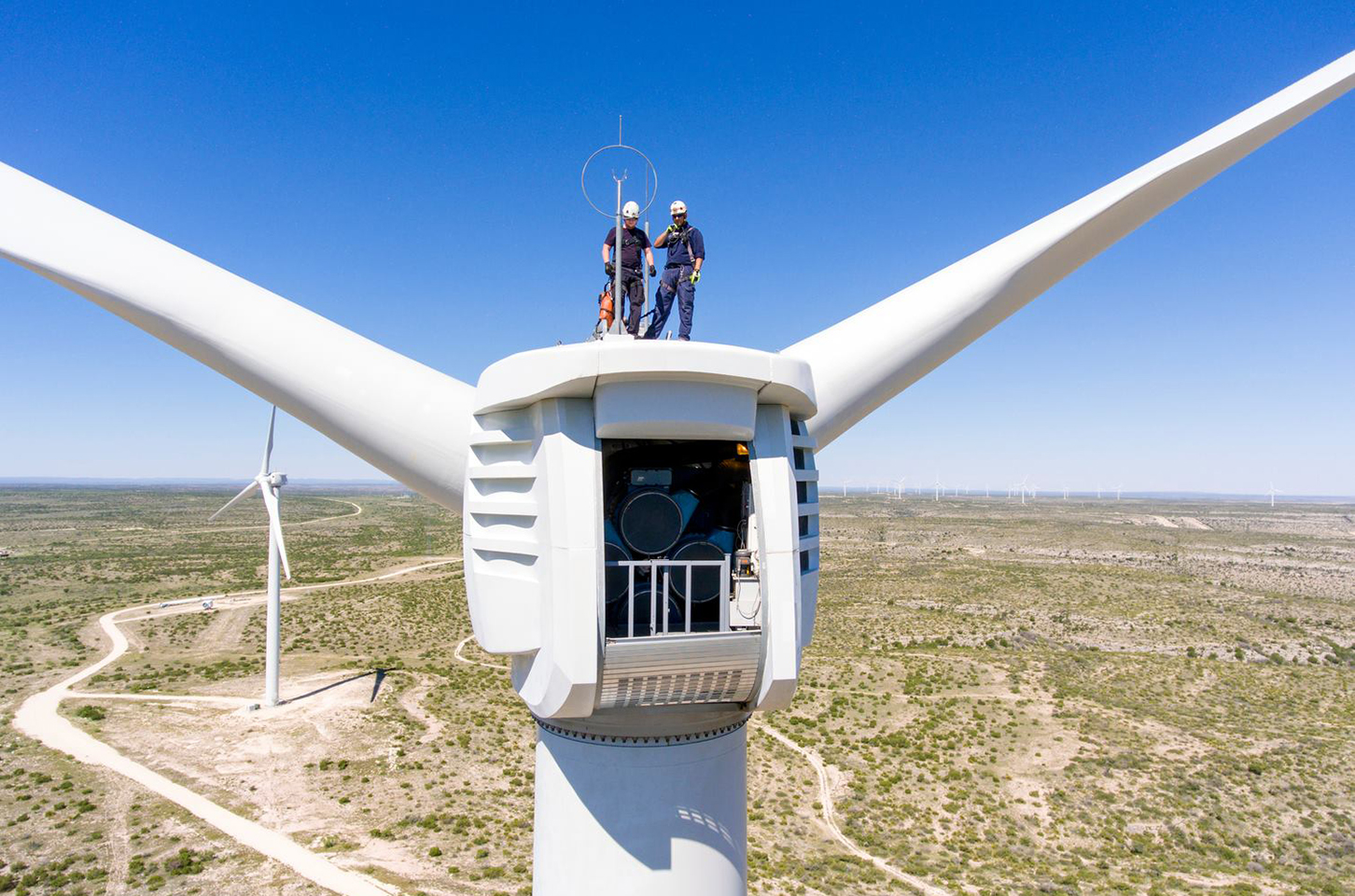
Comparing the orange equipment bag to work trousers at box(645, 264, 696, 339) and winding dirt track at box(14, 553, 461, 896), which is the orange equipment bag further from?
winding dirt track at box(14, 553, 461, 896)

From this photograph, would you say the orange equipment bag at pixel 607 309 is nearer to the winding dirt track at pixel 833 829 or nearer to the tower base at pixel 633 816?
the tower base at pixel 633 816

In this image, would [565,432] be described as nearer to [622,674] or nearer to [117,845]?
[622,674]

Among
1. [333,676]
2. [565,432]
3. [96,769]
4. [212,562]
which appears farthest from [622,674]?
[212,562]

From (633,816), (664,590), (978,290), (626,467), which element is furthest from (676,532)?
(978,290)

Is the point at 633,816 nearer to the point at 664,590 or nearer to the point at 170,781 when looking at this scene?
the point at 664,590

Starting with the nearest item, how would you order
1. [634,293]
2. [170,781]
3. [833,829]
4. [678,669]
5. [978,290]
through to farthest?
[678,669]
[978,290]
[634,293]
[833,829]
[170,781]

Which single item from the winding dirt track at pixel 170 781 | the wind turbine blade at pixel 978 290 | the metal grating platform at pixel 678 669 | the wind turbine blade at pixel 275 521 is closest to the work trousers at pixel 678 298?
the wind turbine blade at pixel 978 290
